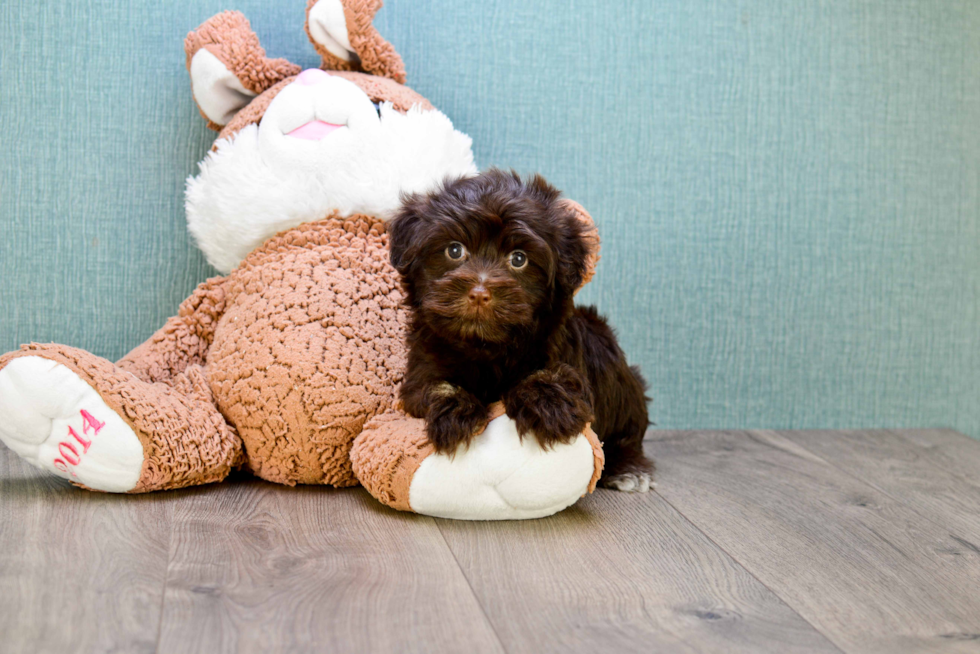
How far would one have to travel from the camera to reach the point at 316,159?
166 centimetres

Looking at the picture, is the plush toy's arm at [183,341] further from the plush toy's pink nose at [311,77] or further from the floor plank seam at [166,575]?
the plush toy's pink nose at [311,77]

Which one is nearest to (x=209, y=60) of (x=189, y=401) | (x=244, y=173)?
(x=244, y=173)

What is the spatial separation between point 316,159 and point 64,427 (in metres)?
0.67

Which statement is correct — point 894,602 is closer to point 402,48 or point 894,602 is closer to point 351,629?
point 351,629

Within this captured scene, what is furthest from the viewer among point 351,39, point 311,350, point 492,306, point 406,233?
point 351,39

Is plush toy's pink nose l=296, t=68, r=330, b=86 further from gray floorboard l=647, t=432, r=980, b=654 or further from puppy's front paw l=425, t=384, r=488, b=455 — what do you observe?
gray floorboard l=647, t=432, r=980, b=654

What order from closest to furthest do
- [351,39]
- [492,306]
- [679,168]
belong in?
[492,306], [351,39], [679,168]

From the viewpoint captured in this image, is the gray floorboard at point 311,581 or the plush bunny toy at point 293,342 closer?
the gray floorboard at point 311,581

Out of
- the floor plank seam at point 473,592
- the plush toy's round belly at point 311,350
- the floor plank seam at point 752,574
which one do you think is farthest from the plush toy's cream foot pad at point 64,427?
the floor plank seam at point 752,574

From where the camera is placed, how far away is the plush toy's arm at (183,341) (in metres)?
1.67

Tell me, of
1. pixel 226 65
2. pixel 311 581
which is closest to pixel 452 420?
pixel 311 581

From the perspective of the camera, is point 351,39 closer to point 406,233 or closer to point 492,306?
point 406,233

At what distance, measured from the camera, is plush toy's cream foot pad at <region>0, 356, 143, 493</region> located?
138 cm

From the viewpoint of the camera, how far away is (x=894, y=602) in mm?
1178
